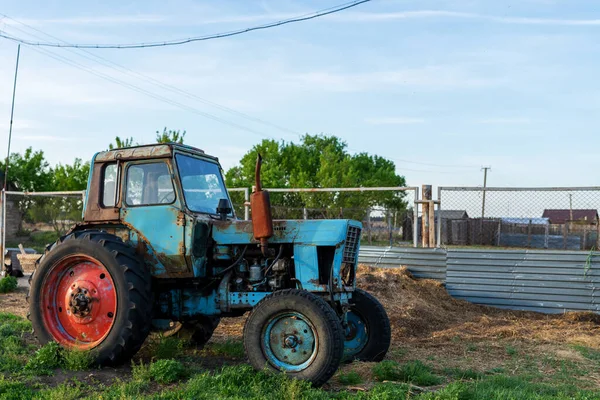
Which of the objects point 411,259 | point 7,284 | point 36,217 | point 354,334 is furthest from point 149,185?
point 36,217

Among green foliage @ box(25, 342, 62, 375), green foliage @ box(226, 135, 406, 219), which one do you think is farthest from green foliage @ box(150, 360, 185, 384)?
green foliage @ box(226, 135, 406, 219)

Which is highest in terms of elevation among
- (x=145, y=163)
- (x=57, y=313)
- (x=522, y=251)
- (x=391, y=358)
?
(x=145, y=163)

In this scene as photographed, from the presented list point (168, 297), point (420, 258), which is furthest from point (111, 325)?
point (420, 258)

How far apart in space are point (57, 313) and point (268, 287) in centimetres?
241

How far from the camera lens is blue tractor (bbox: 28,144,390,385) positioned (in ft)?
20.5

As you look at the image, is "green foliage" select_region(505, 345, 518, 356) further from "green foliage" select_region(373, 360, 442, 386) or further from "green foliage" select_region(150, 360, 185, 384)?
"green foliage" select_region(150, 360, 185, 384)

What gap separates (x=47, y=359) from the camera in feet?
21.5

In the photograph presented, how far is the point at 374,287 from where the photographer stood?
36.7 ft

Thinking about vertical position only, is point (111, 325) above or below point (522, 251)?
below

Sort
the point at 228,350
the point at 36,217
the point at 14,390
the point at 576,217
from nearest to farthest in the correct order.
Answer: the point at 14,390 → the point at 228,350 → the point at 36,217 → the point at 576,217

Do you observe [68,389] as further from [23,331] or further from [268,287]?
[23,331]

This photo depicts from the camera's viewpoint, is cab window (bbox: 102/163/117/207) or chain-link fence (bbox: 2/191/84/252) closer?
cab window (bbox: 102/163/117/207)

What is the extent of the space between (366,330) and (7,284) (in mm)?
9192

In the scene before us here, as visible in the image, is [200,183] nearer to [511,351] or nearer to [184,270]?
[184,270]
